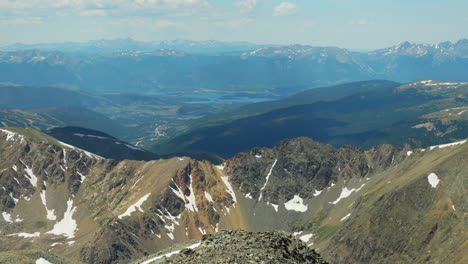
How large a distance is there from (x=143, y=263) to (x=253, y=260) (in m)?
43.0

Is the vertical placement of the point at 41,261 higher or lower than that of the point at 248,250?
lower

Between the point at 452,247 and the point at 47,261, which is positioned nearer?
the point at 47,261

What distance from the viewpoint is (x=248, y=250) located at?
2452 inches

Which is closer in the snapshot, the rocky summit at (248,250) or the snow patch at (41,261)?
the rocky summit at (248,250)

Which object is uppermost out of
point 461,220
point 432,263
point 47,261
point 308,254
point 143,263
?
point 308,254

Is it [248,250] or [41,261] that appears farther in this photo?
[41,261]

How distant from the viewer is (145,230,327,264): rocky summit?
60469 millimetres

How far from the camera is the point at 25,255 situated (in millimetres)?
116750

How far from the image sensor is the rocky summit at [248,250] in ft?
198

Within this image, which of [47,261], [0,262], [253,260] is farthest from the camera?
[47,261]

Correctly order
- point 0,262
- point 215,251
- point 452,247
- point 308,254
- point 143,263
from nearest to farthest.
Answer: point 215,251
point 308,254
point 143,263
point 0,262
point 452,247

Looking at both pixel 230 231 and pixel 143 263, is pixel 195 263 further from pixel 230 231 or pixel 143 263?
pixel 143 263

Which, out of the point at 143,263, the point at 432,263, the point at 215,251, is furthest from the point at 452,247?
the point at 215,251

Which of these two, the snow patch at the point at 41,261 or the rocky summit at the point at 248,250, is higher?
the rocky summit at the point at 248,250
